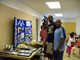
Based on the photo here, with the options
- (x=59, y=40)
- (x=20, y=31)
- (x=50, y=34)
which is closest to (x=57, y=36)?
(x=59, y=40)

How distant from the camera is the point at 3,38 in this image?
12.6ft

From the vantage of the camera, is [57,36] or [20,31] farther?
[20,31]

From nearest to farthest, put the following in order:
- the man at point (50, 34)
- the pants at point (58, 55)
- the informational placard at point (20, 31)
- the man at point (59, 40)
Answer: the man at point (59, 40), the pants at point (58, 55), the man at point (50, 34), the informational placard at point (20, 31)

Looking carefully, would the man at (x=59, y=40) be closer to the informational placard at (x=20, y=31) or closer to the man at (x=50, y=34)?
the man at (x=50, y=34)

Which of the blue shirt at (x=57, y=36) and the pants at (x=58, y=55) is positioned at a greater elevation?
the blue shirt at (x=57, y=36)

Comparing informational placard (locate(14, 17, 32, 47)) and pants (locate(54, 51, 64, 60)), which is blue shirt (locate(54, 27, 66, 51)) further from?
informational placard (locate(14, 17, 32, 47))

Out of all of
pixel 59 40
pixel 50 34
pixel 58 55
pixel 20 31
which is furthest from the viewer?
pixel 20 31

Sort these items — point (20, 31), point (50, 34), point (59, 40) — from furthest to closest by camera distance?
point (20, 31)
point (50, 34)
point (59, 40)

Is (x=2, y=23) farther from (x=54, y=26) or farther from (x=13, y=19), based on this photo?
(x=54, y=26)

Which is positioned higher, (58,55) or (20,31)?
(20,31)

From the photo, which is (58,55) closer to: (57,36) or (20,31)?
(57,36)

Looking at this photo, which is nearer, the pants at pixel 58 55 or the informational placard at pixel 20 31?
the pants at pixel 58 55

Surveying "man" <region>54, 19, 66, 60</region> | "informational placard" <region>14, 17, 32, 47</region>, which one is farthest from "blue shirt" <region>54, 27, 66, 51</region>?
"informational placard" <region>14, 17, 32, 47</region>

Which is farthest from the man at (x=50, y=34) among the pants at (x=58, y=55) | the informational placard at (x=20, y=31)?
the informational placard at (x=20, y=31)
